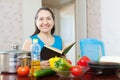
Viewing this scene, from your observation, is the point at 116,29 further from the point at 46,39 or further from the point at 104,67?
the point at 104,67

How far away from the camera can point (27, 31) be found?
9.34 ft

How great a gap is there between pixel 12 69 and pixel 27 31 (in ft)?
5.41

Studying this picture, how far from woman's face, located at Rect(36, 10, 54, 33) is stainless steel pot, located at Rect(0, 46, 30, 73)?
1.69ft

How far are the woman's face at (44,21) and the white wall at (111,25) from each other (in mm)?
1348

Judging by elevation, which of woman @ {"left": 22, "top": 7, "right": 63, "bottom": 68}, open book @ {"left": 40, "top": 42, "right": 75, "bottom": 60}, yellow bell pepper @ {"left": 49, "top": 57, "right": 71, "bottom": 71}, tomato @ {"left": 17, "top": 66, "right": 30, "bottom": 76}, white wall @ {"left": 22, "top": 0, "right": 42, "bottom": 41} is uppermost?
white wall @ {"left": 22, "top": 0, "right": 42, "bottom": 41}

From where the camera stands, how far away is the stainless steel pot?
3.95ft

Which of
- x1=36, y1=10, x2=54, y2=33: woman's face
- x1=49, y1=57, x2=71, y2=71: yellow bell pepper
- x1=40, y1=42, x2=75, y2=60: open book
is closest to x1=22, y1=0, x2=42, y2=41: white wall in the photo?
x1=36, y1=10, x2=54, y2=33: woman's face

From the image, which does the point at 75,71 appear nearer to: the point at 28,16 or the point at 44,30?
the point at 44,30

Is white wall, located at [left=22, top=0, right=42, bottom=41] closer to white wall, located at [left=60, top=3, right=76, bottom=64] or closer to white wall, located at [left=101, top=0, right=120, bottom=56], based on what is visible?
white wall, located at [left=60, top=3, right=76, bottom=64]

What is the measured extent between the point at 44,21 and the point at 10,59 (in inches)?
23.1

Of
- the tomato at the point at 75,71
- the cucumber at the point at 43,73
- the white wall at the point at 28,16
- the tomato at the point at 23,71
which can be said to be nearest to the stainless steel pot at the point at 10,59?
the tomato at the point at 23,71

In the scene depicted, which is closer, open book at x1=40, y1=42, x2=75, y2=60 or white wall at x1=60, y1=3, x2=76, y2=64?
open book at x1=40, y1=42, x2=75, y2=60

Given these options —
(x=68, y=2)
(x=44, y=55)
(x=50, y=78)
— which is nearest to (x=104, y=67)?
(x=50, y=78)

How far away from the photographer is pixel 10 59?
121 cm
